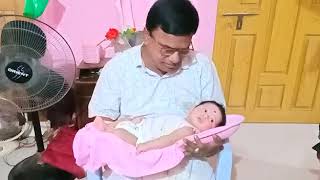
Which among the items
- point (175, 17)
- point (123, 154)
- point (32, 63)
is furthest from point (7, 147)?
point (175, 17)

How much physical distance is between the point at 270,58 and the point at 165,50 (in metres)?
1.45

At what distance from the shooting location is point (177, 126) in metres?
1.42

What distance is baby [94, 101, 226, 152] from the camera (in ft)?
4.50

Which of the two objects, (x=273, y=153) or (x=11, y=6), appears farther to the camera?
(x=273, y=153)

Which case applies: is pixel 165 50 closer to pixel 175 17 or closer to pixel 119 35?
pixel 175 17

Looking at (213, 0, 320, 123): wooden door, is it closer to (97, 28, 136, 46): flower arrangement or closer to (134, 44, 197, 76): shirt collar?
(97, 28, 136, 46): flower arrangement

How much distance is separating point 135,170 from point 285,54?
1.68 m

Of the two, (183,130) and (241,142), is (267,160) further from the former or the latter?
(183,130)

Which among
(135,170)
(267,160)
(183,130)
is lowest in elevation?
(267,160)

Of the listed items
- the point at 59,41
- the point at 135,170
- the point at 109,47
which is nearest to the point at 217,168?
the point at 135,170

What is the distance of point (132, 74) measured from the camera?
1518 mm

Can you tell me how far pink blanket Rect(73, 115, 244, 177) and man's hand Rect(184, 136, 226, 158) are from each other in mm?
19

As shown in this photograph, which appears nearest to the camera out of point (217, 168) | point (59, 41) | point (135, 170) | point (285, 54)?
point (135, 170)

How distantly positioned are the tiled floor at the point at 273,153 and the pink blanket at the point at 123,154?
103cm
